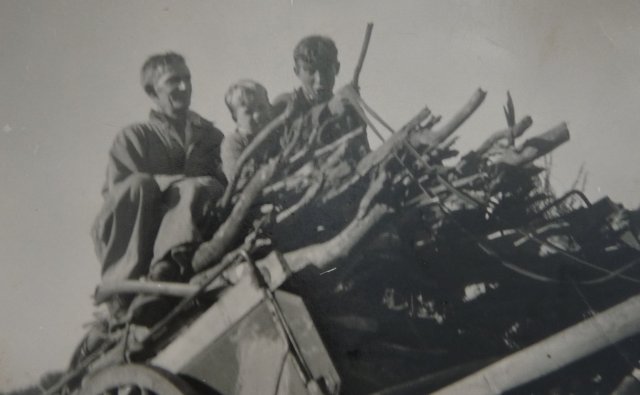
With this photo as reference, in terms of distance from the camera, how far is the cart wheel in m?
2.64

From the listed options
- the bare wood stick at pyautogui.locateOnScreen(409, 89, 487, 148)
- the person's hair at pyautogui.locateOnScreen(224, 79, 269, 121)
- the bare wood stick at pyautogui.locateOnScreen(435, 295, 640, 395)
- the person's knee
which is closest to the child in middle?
the person's hair at pyautogui.locateOnScreen(224, 79, 269, 121)

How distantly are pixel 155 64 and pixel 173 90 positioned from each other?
262mm

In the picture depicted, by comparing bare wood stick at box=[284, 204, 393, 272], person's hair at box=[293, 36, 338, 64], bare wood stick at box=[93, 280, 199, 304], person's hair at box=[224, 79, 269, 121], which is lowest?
bare wood stick at box=[93, 280, 199, 304]

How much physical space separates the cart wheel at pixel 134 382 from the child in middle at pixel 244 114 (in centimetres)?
167

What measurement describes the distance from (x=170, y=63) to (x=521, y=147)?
2967 mm

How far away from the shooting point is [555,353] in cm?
235

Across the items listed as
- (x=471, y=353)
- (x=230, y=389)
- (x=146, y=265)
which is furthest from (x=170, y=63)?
(x=471, y=353)

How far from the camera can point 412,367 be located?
344 centimetres

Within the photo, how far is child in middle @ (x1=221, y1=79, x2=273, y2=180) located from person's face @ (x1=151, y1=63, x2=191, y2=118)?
1.61ft

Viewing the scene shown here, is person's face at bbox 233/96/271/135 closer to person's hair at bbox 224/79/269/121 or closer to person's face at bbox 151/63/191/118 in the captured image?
person's hair at bbox 224/79/269/121

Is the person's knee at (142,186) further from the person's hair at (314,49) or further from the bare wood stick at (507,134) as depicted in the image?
the bare wood stick at (507,134)

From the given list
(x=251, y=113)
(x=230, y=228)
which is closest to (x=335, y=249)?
(x=230, y=228)

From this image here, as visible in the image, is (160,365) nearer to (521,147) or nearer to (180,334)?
(180,334)

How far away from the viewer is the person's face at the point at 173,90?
4242mm
